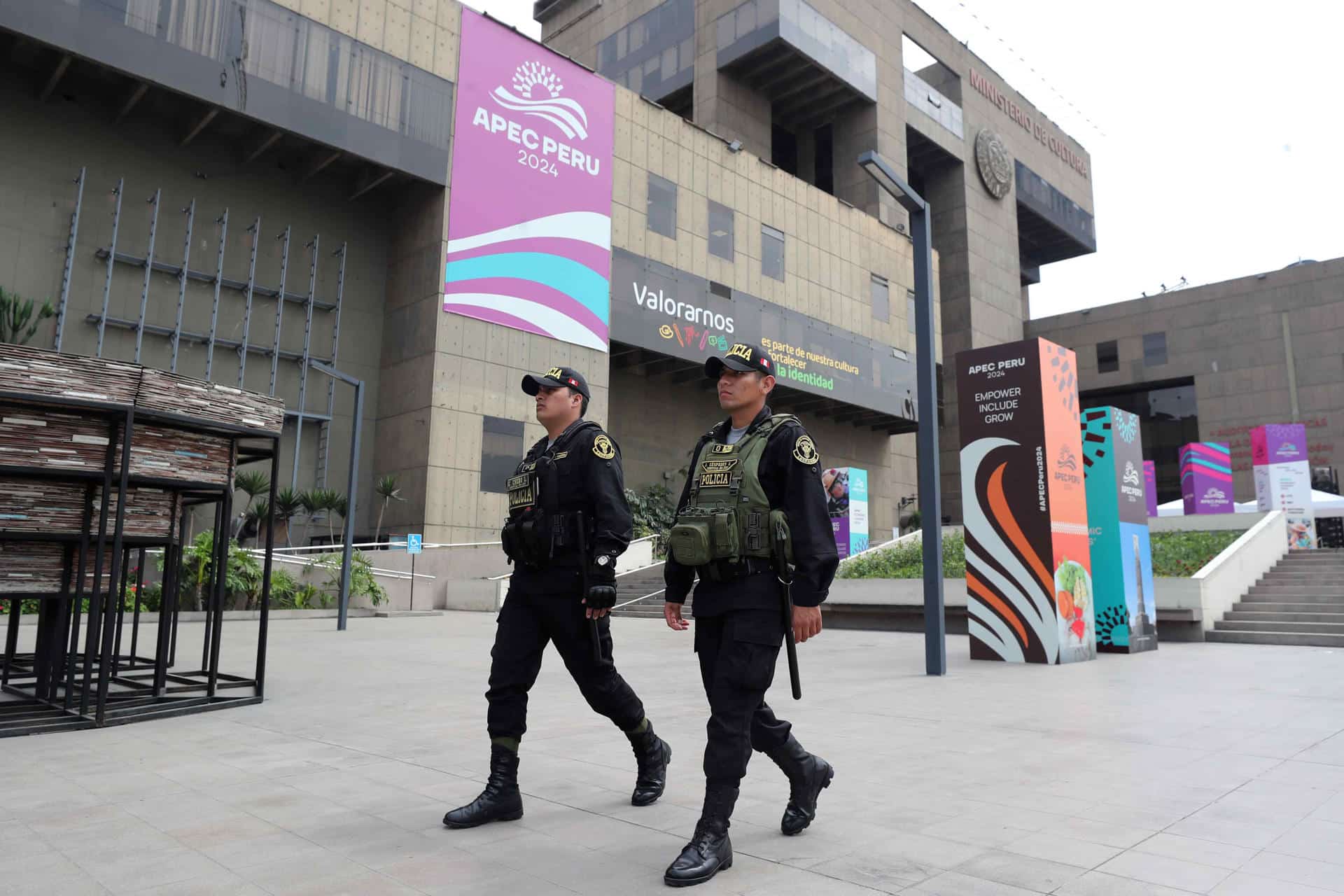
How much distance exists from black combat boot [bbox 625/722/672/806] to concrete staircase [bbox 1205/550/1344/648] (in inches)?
495

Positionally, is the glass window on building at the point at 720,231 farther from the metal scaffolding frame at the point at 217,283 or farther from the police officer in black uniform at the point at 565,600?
the police officer in black uniform at the point at 565,600

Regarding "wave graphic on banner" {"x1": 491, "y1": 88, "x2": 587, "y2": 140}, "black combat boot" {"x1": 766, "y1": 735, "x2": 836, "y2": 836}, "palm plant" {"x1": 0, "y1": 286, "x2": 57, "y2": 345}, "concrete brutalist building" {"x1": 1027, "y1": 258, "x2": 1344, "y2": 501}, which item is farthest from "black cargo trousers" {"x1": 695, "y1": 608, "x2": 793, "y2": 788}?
"concrete brutalist building" {"x1": 1027, "y1": 258, "x2": 1344, "y2": 501}

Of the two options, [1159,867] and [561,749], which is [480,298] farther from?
[1159,867]

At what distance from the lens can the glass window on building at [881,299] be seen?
Result: 41125 mm

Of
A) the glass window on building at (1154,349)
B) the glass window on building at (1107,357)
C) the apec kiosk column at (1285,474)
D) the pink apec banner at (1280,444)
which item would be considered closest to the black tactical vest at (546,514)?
the apec kiosk column at (1285,474)

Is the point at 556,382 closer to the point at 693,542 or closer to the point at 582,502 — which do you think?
the point at 582,502

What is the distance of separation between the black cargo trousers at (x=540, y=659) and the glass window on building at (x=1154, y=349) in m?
55.5

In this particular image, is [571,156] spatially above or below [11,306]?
above

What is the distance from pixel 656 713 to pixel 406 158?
892 inches

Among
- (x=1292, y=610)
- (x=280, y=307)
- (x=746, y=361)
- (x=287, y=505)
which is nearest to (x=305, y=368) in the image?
(x=280, y=307)

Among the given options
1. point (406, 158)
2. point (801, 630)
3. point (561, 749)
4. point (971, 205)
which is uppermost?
point (971, 205)

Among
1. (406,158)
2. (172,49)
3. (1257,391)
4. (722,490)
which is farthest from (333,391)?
(1257,391)

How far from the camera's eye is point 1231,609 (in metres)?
14.9

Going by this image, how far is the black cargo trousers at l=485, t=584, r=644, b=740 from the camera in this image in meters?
3.95
